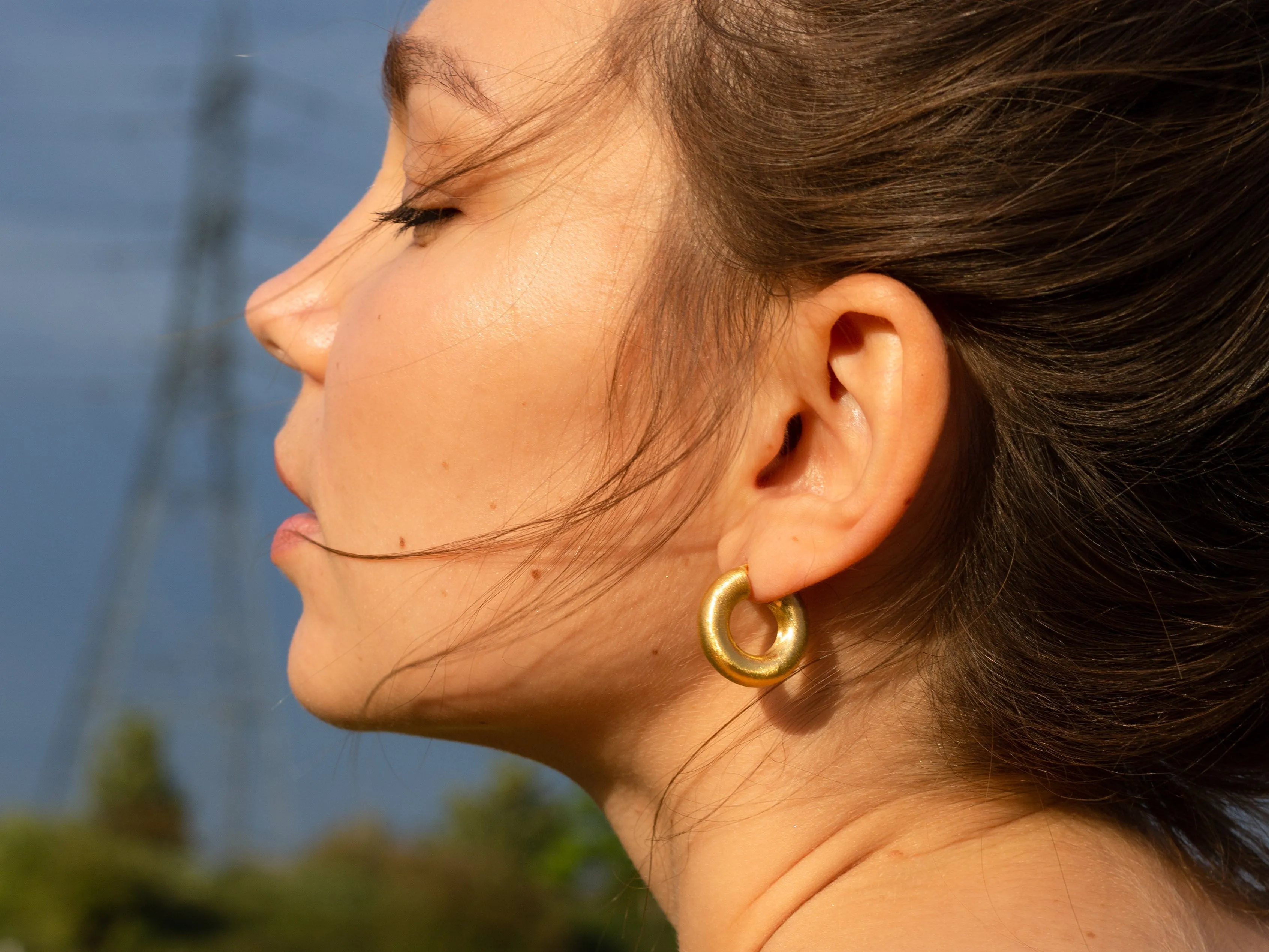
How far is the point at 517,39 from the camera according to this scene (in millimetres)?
1595

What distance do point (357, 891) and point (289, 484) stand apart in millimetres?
8017

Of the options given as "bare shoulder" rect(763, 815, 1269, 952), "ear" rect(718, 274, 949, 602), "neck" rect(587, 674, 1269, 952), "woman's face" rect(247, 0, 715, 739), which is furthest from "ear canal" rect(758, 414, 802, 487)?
"bare shoulder" rect(763, 815, 1269, 952)

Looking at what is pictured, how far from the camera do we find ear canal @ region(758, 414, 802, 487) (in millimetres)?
1484

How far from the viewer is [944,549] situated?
1.48m

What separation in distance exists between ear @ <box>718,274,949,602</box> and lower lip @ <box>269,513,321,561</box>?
0.67m

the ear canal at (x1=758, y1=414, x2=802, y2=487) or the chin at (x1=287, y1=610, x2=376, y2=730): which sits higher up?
the ear canal at (x1=758, y1=414, x2=802, y2=487)

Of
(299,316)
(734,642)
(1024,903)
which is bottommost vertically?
(1024,903)

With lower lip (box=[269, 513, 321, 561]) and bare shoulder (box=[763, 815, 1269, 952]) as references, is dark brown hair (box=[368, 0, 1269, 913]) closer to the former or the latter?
bare shoulder (box=[763, 815, 1269, 952])

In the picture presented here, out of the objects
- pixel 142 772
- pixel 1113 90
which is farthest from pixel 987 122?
pixel 142 772

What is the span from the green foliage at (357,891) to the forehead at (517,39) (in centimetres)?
628

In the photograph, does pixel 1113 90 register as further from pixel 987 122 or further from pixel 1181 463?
pixel 1181 463

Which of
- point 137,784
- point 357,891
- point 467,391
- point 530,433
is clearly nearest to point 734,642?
point 530,433

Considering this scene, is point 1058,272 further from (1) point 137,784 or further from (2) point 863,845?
(1) point 137,784

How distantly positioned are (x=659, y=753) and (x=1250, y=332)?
2.89ft
